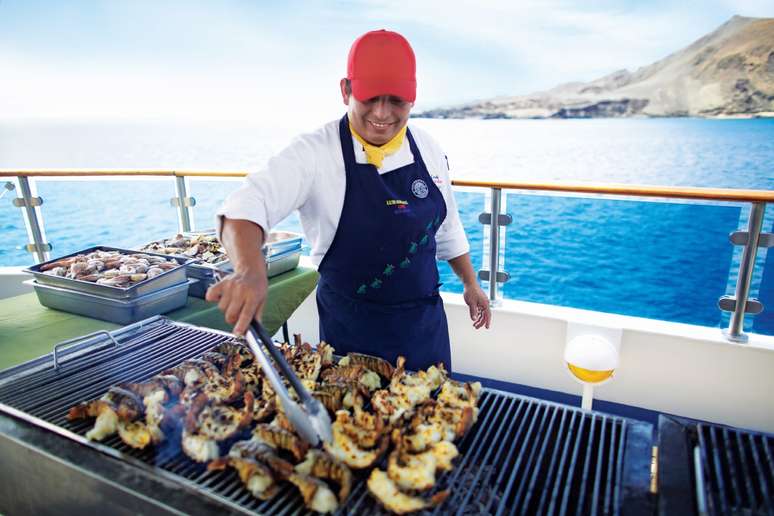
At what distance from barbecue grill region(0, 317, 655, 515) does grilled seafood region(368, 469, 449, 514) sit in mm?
33

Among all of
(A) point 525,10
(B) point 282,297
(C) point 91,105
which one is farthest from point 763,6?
(C) point 91,105

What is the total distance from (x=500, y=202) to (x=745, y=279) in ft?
5.55

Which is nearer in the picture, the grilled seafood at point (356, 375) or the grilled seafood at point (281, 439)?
the grilled seafood at point (281, 439)

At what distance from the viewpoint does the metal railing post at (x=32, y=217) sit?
15.2 feet

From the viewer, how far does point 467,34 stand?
2598 centimetres

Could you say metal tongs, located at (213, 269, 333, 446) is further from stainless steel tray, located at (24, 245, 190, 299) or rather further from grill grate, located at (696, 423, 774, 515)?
stainless steel tray, located at (24, 245, 190, 299)

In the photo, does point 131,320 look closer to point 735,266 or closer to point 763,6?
point 735,266

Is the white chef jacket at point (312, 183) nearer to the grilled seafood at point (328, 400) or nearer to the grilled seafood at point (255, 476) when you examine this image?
the grilled seafood at point (328, 400)

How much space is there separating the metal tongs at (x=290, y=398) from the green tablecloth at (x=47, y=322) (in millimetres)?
1322

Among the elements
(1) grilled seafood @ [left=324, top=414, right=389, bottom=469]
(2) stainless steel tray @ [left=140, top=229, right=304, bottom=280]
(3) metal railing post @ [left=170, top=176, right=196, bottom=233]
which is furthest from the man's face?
(3) metal railing post @ [left=170, top=176, right=196, bottom=233]

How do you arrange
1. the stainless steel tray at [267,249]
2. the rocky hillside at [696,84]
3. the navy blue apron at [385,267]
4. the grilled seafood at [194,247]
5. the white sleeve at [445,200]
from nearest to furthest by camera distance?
the navy blue apron at [385,267]
the white sleeve at [445,200]
the stainless steel tray at [267,249]
the grilled seafood at [194,247]
the rocky hillside at [696,84]

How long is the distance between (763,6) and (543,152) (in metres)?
17.1

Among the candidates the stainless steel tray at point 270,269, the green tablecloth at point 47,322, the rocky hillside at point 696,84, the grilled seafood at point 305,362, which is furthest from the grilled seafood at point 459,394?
the rocky hillside at point 696,84

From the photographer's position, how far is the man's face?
169cm
